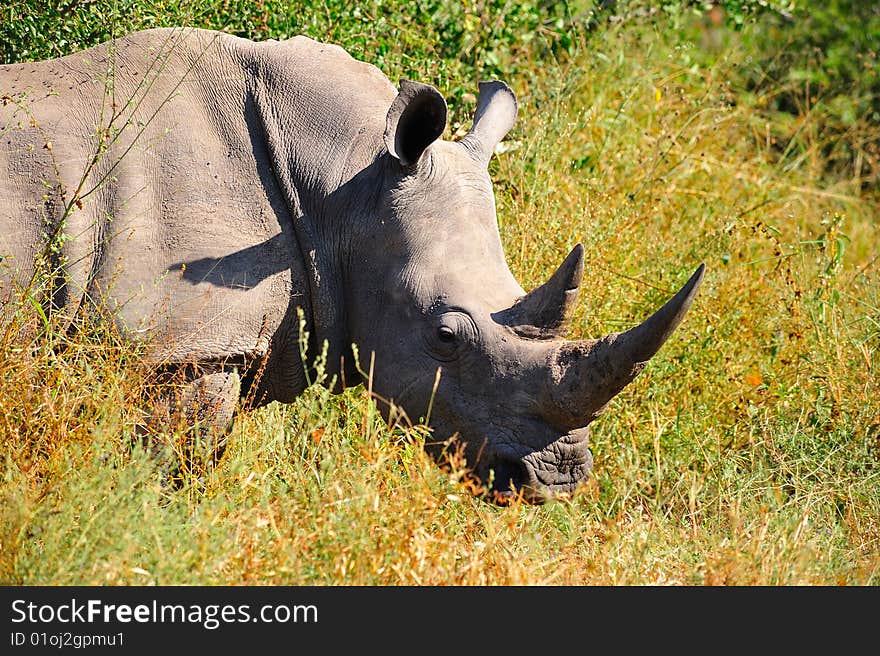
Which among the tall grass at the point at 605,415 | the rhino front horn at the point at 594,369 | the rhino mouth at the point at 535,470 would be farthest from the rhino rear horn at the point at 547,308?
the tall grass at the point at 605,415

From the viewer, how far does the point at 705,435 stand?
6535 mm

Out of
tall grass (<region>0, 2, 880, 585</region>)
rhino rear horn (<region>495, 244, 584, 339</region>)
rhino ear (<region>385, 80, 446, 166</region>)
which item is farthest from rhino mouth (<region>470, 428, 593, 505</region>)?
rhino ear (<region>385, 80, 446, 166</region>)

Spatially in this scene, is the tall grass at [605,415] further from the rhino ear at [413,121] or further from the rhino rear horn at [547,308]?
the rhino ear at [413,121]

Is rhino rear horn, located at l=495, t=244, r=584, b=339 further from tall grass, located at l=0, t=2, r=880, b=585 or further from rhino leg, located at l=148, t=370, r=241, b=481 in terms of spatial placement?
rhino leg, located at l=148, t=370, r=241, b=481

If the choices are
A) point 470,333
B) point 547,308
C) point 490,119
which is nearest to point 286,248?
point 470,333

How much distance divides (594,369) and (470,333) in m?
0.49

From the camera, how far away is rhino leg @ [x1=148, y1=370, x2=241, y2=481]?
4793mm

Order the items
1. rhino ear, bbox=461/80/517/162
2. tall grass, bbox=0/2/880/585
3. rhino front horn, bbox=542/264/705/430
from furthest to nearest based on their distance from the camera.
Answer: rhino ear, bbox=461/80/517/162 → rhino front horn, bbox=542/264/705/430 → tall grass, bbox=0/2/880/585

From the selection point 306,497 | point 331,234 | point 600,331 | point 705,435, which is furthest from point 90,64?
point 705,435

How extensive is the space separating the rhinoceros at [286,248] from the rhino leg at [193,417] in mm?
14

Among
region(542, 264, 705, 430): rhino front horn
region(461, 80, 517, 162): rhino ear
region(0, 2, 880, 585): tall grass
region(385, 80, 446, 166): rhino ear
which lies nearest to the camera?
region(0, 2, 880, 585): tall grass

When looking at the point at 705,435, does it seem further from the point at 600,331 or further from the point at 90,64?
the point at 90,64

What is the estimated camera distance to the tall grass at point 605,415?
4.22m
